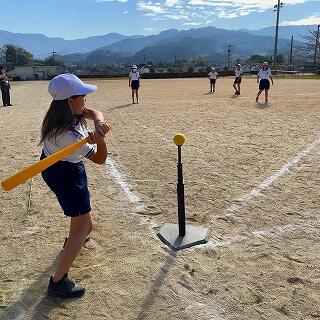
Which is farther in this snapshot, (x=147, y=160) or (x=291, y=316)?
(x=147, y=160)

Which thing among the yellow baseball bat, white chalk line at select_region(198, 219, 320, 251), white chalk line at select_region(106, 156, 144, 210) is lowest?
white chalk line at select_region(106, 156, 144, 210)

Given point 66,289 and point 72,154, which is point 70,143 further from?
point 66,289

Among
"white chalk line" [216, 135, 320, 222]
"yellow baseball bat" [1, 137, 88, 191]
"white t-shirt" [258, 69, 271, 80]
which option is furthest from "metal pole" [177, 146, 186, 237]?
"white t-shirt" [258, 69, 271, 80]

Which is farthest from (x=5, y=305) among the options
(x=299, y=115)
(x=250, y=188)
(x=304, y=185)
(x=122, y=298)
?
(x=299, y=115)

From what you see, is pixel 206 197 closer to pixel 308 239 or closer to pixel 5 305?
pixel 308 239

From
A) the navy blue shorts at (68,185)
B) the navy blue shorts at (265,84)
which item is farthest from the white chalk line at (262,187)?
the navy blue shorts at (265,84)

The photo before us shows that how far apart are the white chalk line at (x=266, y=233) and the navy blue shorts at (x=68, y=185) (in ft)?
4.57

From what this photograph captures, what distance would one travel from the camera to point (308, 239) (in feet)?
13.9

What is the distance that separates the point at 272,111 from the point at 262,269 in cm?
1131

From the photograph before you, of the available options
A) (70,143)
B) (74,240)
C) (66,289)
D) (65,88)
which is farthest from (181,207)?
(65,88)

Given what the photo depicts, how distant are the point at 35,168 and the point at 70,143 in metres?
0.37

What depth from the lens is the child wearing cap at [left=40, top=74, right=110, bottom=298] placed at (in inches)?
117

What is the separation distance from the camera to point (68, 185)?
3.12 meters

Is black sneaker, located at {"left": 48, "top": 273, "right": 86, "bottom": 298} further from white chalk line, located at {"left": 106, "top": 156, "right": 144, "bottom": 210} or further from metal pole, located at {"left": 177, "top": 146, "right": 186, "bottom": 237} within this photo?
white chalk line, located at {"left": 106, "top": 156, "right": 144, "bottom": 210}
